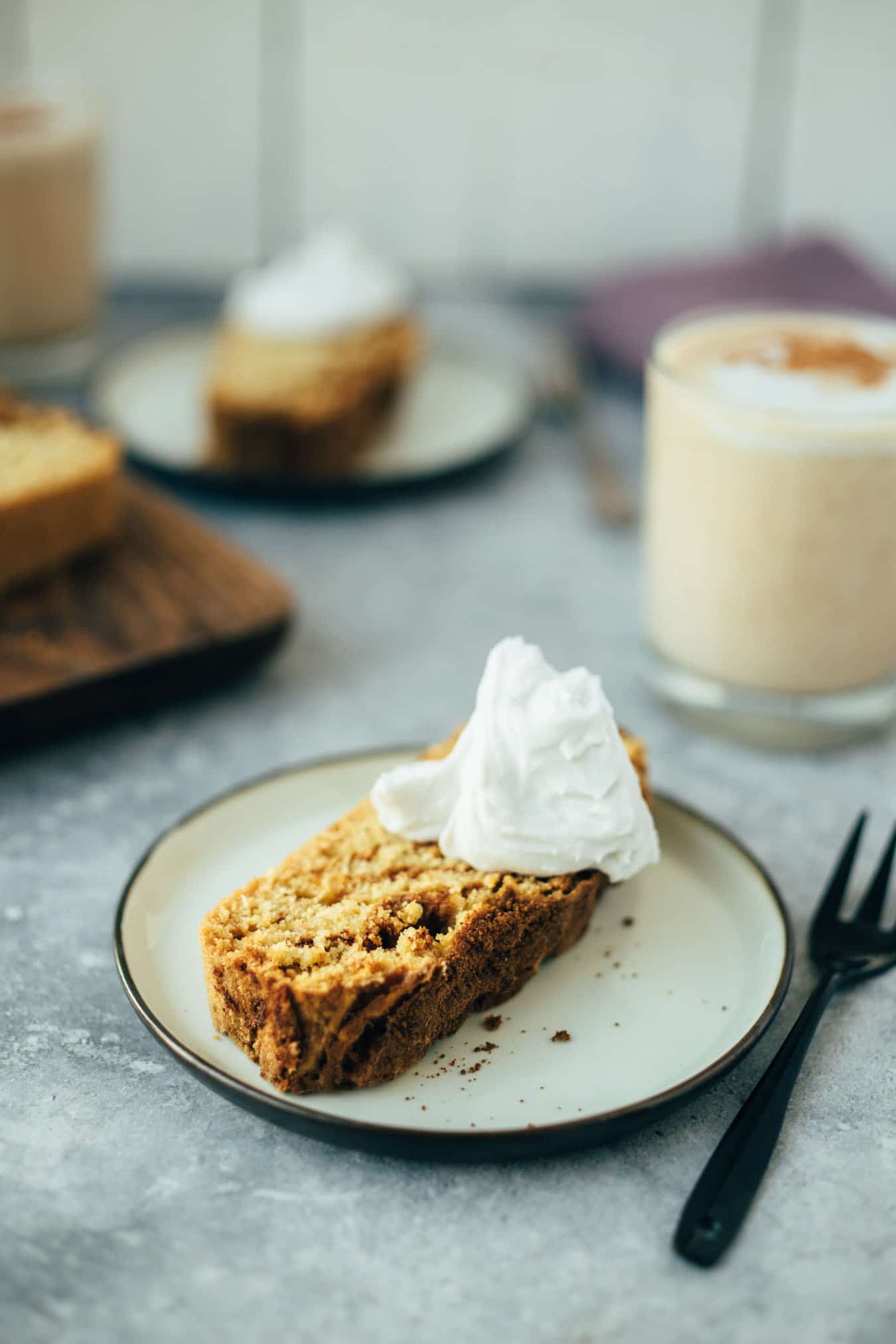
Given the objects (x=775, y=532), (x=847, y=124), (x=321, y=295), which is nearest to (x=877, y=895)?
(x=775, y=532)

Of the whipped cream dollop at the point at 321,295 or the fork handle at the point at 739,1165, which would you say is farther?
the whipped cream dollop at the point at 321,295

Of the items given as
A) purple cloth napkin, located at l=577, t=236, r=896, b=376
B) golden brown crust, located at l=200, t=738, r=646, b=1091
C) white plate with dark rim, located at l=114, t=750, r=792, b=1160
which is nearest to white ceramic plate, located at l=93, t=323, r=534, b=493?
purple cloth napkin, located at l=577, t=236, r=896, b=376

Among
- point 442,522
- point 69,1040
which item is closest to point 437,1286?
point 69,1040

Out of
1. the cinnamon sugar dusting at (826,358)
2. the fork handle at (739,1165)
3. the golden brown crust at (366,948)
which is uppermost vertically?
the cinnamon sugar dusting at (826,358)

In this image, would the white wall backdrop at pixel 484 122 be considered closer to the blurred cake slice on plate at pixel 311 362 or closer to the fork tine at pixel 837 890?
the blurred cake slice on plate at pixel 311 362

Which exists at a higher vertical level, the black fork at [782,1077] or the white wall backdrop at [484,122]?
the white wall backdrop at [484,122]

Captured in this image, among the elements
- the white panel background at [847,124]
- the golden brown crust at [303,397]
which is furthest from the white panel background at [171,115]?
the white panel background at [847,124]

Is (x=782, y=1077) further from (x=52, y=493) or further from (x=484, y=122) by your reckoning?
(x=484, y=122)
